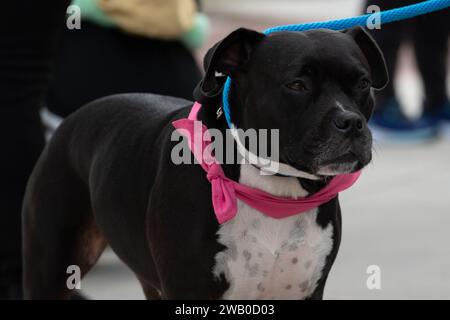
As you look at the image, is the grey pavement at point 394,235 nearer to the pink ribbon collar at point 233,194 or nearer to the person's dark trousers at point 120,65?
the person's dark trousers at point 120,65

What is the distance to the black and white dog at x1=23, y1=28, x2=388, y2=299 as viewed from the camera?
3002 millimetres

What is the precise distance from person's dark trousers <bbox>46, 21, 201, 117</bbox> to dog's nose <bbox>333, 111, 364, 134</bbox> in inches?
91.1

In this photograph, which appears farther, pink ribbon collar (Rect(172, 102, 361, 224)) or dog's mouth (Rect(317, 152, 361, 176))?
pink ribbon collar (Rect(172, 102, 361, 224))

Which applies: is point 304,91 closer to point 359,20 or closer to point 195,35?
point 359,20

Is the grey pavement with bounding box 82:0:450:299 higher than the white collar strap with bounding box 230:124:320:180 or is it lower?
lower

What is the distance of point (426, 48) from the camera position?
26.9ft

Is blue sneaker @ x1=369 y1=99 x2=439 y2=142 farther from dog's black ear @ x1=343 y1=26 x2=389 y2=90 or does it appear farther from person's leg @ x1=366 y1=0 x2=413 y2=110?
dog's black ear @ x1=343 y1=26 x2=389 y2=90

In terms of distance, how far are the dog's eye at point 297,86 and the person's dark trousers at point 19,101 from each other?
5.23ft

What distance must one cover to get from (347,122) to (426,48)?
18.0 ft

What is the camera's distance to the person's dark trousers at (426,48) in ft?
26.3

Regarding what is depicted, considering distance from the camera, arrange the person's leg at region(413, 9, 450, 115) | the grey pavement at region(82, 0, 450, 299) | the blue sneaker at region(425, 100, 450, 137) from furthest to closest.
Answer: the blue sneaker at region(425, 100, 450, 137)
the person's leg at region(413, 9, 450, 115)
the grey pavement at region(82, 0, 450, 299)

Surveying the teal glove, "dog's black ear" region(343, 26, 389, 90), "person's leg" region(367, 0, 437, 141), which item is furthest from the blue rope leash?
"person's leg" region(367, 0, 437, 141)

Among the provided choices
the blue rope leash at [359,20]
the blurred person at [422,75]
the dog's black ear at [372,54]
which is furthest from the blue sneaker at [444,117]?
the dog's black ear at [372,54]
